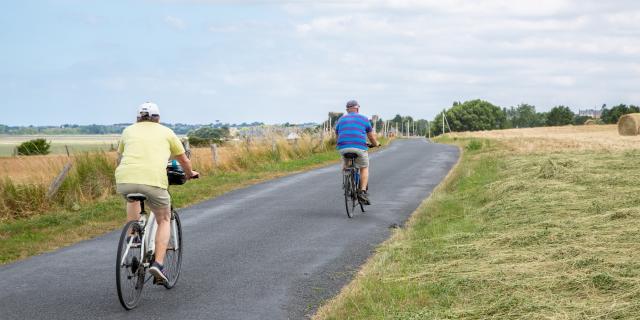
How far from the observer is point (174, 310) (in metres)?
7.07

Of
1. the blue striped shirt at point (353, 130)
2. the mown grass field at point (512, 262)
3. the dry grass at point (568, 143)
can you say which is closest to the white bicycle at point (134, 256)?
the mown grass field at point (512, 262)

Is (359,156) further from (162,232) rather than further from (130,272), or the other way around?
(130,272)

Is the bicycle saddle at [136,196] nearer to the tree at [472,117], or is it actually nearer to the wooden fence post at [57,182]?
the wooden fence post at [57,182]

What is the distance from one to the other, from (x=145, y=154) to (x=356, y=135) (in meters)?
7.11

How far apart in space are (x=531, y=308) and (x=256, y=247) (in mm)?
5216

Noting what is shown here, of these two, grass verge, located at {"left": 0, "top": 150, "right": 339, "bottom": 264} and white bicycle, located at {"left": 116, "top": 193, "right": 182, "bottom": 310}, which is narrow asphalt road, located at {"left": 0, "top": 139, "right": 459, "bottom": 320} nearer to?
white bicycle, located at {"left": 116, "top": 193, "right": 182, "bottom": 310}

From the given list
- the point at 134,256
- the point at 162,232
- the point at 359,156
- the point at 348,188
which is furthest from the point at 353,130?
the point at 134,256

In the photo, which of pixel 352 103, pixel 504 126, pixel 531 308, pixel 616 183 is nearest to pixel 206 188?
pixel 352 103

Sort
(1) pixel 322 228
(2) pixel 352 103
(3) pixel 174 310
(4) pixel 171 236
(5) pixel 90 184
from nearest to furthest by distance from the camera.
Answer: (3) pixel 174 310 → (4) pixel 171 236 → (1) pixel 322 228 → (2) pixel 352 103 → (5) pixel 90 184

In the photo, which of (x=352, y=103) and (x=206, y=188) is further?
(x=206, y=188)

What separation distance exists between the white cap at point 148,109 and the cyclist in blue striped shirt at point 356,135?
264 inches

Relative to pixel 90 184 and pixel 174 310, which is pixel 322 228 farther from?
pixel 90 184

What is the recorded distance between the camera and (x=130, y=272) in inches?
278

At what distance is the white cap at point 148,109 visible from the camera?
7.28m
